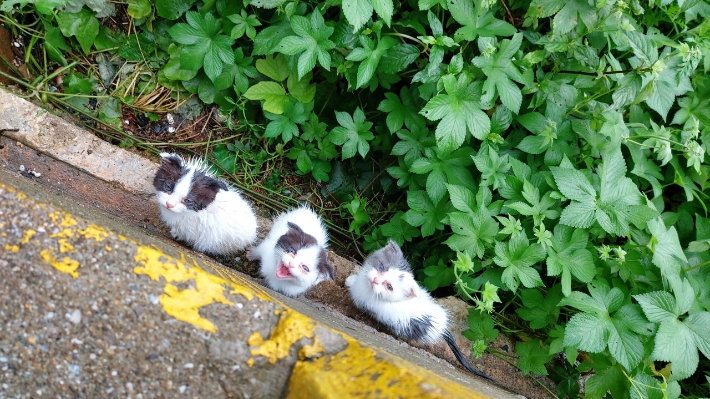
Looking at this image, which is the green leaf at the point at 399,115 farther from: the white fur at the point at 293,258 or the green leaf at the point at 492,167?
the white fur at the point at 293,258

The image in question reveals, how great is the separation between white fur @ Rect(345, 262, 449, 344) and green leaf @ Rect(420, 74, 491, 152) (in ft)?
3.12

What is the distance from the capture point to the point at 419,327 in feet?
11.0

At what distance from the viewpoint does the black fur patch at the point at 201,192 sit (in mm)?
3012

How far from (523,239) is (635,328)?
30.6 inches

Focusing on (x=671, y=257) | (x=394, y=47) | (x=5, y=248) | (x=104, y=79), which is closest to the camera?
(x=5, y=248)

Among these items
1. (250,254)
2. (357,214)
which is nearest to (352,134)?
(357,214)

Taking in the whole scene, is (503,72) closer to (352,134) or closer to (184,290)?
(352,134)

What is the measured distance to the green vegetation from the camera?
2945mm

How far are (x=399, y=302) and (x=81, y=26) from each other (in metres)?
2.99

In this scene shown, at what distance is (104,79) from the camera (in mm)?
3768

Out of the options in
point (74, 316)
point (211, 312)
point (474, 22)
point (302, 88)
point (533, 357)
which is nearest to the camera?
point (74, 316)

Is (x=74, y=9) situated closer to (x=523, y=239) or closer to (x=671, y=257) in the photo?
(x=523, y=239)

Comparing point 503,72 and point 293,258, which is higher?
point 503,72

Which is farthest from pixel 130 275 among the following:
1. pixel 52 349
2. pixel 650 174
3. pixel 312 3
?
pixel 650 174
